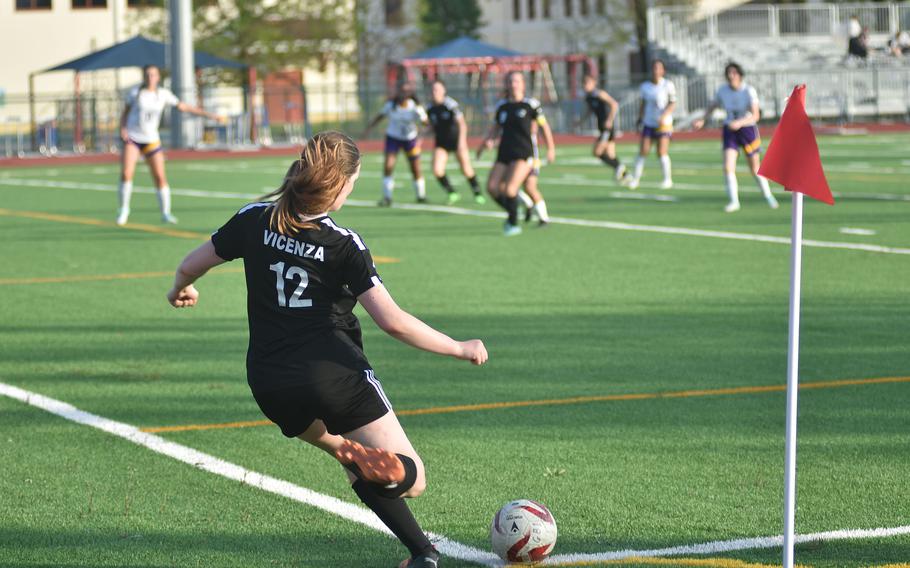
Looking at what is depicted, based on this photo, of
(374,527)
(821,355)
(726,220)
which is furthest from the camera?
(726,220)

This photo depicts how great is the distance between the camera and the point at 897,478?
6.70 meters

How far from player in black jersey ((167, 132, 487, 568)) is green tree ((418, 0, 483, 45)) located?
258ft

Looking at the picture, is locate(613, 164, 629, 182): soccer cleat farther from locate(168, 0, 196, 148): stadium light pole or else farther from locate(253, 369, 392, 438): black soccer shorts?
locate(253, 369, 392, 438): black soccer shorts

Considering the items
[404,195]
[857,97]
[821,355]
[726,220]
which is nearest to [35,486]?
[821,355]

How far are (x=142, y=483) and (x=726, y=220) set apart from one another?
14174 mm

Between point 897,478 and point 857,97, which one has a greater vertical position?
point 857,97

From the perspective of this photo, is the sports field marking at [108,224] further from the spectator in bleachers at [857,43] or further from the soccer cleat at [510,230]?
the spectator in bleachers at [857,43]

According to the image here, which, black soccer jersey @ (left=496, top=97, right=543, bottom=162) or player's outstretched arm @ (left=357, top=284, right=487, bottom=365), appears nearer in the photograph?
player's outstretched arm @ (left=357, top=284, right=487, bottom=365)

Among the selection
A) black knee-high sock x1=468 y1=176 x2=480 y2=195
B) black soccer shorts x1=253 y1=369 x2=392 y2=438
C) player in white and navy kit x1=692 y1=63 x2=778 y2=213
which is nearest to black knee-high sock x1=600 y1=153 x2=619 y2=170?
black knee-high sock x1=468 y1=176 x2=480 y2=195

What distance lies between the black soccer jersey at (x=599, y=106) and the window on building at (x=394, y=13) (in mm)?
60057

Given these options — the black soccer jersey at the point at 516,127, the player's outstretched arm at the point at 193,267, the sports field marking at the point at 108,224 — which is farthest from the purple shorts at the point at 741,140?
the player's outstretched arm at the point at 193,267

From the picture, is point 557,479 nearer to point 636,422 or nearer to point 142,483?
point 636,422

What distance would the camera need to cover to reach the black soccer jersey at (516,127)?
1927cm

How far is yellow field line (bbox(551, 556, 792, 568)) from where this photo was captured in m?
5.43
